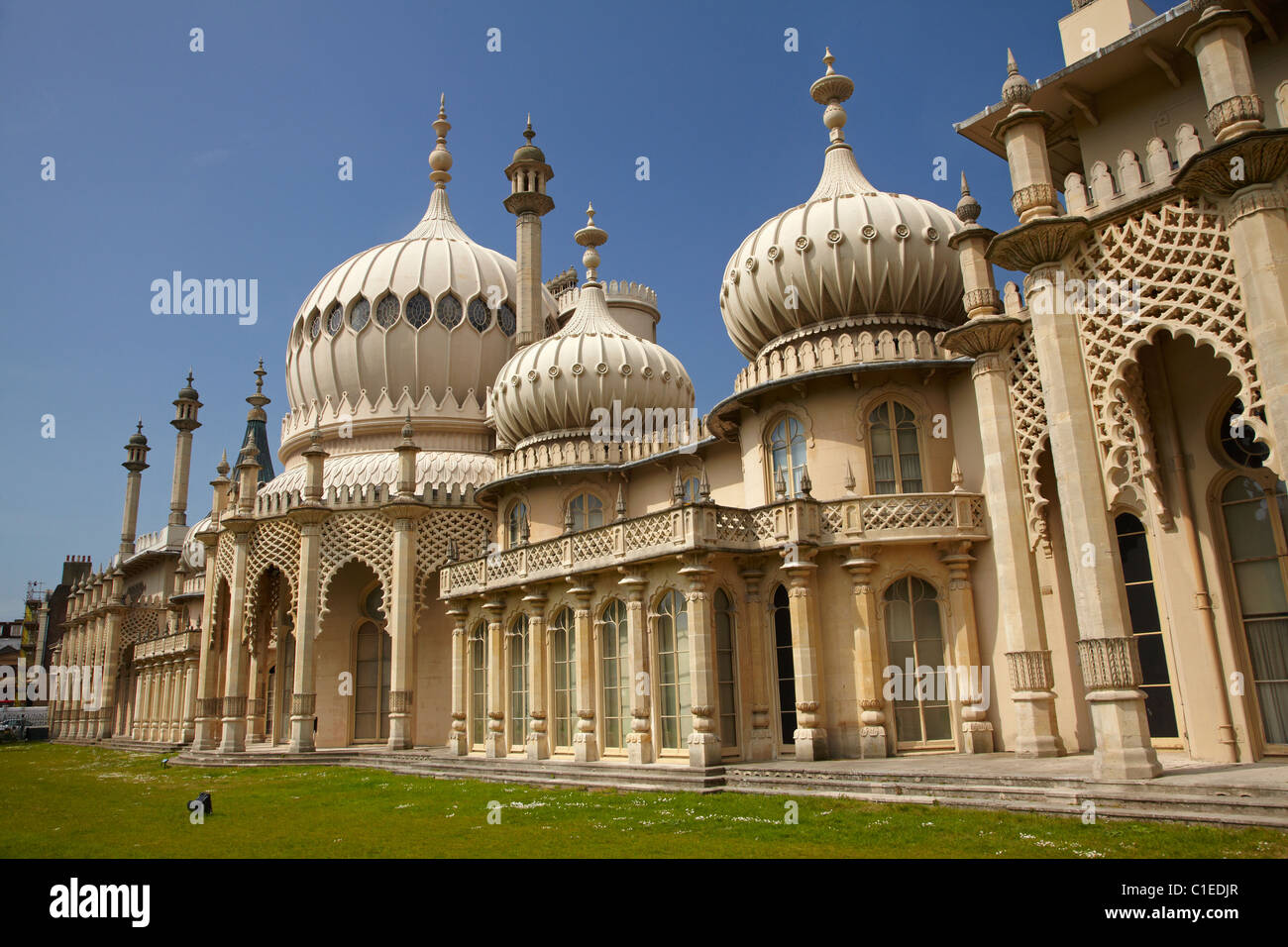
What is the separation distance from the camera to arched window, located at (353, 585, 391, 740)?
98.0ft

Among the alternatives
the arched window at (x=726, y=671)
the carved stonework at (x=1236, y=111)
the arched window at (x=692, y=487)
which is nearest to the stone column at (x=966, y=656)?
the arched window at (x=726, y=671)

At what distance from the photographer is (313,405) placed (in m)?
33.9

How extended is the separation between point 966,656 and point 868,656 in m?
1.67

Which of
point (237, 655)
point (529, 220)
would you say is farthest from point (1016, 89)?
point (237, 655)

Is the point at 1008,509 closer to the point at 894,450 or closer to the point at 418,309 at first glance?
the point at 894,450

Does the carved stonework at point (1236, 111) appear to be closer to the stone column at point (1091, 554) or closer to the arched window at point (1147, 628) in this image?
the stone column at point (1091, 554)

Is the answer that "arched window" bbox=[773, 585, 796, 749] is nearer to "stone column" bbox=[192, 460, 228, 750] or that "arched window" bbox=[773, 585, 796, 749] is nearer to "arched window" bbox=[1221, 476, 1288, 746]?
"arched window" bbox=[1221, 476, 1288, 746]

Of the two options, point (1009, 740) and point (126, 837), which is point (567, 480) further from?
point (126, 837)

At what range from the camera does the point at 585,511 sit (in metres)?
23.8

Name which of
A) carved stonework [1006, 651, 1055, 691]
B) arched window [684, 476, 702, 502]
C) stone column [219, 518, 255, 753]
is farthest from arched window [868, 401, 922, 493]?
stone column [219, 518, 255, 753]

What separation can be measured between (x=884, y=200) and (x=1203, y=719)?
11.2 metres

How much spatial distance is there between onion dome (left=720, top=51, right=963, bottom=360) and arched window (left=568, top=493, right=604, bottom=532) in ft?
21.1

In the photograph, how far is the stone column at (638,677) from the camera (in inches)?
695
